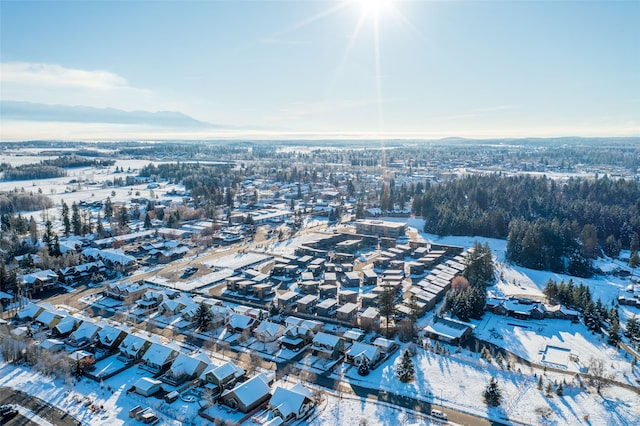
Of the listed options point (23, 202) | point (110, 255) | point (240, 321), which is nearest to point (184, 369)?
point (240, 321)

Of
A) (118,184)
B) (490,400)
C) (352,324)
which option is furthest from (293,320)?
(118,184)

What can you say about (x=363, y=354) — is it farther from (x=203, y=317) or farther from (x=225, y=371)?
(x=203, y=317)

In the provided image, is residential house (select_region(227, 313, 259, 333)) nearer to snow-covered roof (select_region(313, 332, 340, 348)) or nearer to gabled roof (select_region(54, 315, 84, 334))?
snow-covered roof (select_region(313, 332, 340, 348))

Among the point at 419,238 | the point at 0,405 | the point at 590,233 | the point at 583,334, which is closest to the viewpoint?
the point at 0,405

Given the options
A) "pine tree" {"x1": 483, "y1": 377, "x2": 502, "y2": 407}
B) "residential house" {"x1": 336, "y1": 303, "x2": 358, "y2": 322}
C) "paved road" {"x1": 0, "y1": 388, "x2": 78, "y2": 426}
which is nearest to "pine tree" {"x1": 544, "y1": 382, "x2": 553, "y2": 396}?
"pine tree" {"x1": 483, "y1": 377, "x2": 502, "y2": 407}

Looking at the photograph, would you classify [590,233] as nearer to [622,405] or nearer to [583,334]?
[583,334]
